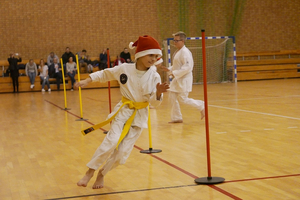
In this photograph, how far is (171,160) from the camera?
16.6 ft

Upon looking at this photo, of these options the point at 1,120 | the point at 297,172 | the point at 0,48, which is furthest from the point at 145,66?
the point at 0,48

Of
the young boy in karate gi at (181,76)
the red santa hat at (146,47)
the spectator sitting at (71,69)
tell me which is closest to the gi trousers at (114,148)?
the red santa hat at (146,47)

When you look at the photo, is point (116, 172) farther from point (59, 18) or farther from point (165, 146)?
point (59, 18)

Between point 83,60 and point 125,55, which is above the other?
point 125,55

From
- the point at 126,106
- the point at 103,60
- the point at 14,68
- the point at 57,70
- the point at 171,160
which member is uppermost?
the point at 103,60

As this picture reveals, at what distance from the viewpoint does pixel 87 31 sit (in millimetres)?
22031

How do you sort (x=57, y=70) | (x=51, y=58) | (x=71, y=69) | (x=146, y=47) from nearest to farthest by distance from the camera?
(x=146, y=47), (x=57, y=70), (x=71, y=69), (x=51, y=58)

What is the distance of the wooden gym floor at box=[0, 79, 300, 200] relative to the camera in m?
3.77

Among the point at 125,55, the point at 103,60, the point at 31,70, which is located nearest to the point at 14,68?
the point at 31,70

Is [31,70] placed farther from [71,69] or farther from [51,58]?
[71,69]

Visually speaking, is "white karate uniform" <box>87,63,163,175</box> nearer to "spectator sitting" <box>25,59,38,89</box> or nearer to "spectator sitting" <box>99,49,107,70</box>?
"spectator sitting" <box>25,59,38,89</box>

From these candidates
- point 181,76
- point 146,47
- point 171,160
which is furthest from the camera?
point 181,76

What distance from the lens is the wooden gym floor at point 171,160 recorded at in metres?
3.77

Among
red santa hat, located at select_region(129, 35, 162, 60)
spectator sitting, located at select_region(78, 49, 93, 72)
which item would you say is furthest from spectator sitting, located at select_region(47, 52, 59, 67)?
red santa hat, located at select_region(129, 35, 162, 60)
